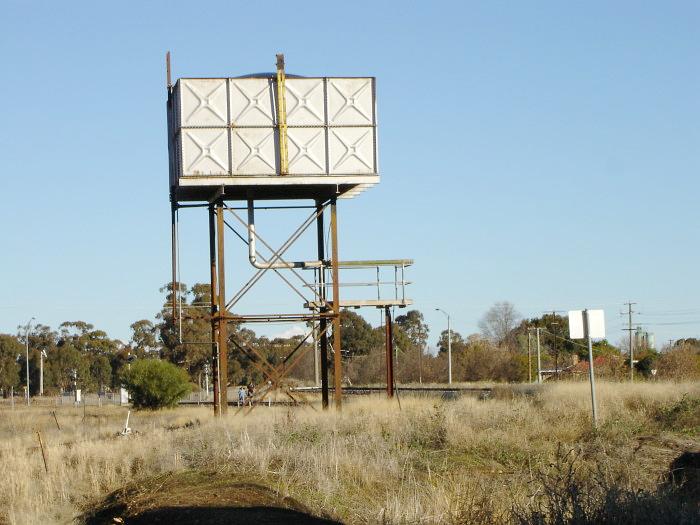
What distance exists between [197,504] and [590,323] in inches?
470

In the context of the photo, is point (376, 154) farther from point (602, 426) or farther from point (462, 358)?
point (462, 358)

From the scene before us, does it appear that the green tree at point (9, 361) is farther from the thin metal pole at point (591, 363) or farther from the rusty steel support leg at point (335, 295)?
the thin metal pole at point (591, 363)

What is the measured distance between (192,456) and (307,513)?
5.55m

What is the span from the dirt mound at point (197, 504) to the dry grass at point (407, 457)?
464mm

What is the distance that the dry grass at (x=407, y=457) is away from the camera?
1290 centimetres

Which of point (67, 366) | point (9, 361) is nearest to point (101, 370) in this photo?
point (67, 366)

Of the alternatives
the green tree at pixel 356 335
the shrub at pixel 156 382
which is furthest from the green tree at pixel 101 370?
the shrub at pixel 156 382

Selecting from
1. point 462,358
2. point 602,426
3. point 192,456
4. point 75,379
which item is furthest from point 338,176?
point 75,379

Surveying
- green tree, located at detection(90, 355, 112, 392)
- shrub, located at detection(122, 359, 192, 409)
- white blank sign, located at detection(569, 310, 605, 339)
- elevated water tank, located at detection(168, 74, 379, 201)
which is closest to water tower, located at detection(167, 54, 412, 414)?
elevated water tank, located at detection(168, 74, 379, 201)

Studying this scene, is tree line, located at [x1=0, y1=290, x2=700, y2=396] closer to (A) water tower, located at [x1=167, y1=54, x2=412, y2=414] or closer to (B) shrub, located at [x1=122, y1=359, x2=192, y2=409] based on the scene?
(B) shrub, located at [x1=122, y1=359, x2=192, y2=409]

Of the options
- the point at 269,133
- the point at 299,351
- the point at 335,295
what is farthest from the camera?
the point at 299,351

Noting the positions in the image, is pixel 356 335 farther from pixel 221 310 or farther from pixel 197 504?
pixel 197 504

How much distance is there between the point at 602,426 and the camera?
71.3 ft

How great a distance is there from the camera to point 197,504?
1329cm
